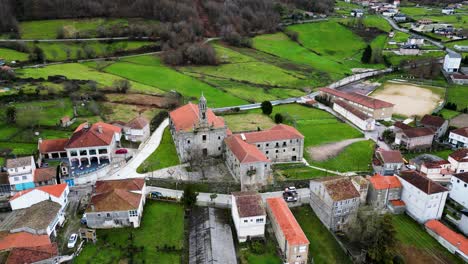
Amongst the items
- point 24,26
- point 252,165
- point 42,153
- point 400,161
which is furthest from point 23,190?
point 24,26

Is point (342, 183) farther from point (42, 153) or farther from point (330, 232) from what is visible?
point (42, 153)

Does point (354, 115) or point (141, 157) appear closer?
point (141, 157)

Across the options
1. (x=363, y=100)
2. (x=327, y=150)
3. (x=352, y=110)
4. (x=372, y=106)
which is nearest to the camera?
(x=327, y=150)

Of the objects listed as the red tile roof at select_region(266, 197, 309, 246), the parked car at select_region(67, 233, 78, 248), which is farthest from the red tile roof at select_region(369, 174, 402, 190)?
the parked car at select_region(67, 233, 78, 248)

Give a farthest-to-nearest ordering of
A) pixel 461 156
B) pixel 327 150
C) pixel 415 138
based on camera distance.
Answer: pixel 415 138
pixel 327 150
pixel 461 156

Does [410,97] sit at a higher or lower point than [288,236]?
higher

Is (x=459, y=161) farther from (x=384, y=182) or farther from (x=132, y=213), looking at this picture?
(x=132, y=213)

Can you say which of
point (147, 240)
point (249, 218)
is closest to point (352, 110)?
point (249, 218)

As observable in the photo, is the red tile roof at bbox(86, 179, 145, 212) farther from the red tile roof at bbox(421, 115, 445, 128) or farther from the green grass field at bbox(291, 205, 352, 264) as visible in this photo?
the red tile roof at bbox(421, 115, 445, 128)
